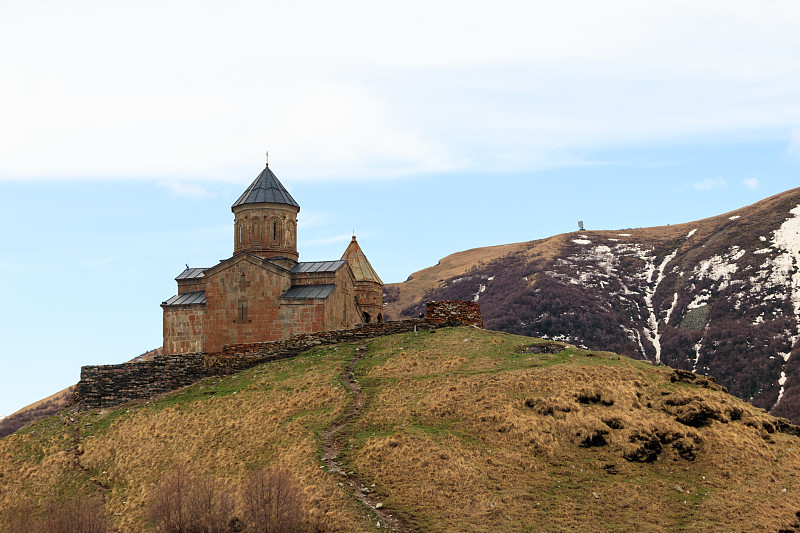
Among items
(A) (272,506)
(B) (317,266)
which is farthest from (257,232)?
(A) (272,506)

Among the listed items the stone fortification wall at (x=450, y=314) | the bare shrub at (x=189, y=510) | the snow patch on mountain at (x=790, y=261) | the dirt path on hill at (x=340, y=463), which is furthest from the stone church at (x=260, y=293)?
the snow patch on mountain at (x=790, y=261)

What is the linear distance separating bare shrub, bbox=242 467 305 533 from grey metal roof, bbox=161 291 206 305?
19.1 m

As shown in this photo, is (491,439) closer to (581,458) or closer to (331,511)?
(581,458)

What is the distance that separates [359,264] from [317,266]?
4.89 metres

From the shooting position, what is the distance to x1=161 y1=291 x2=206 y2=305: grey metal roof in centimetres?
3372

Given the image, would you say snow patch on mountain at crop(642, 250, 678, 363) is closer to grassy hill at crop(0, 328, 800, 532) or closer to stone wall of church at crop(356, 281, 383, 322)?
stone wall of church at crop(356, 281, 383, 322)

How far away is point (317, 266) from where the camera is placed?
34094mm

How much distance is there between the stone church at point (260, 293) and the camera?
105ft

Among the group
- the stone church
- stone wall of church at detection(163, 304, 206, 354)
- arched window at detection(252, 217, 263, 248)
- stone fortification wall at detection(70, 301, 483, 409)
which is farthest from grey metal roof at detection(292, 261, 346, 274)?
stone wall of church at detection(163, 304, 206, 354)

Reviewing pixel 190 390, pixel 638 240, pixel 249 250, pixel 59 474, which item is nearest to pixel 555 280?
pixel 638 240

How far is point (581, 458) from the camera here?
1853 cm

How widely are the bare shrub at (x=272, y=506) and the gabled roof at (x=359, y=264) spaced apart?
2239 centimetres

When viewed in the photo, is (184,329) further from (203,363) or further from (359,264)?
(359,264)

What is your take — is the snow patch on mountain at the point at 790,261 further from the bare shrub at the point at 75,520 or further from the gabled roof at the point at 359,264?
the bare shrub at the point at 75,520
